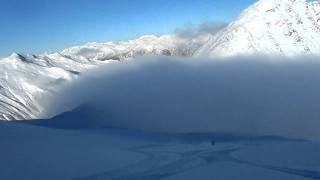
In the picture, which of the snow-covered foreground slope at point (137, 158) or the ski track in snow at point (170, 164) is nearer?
the snow-covered foreground slope at point (137, 158)

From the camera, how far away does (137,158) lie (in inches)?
1738

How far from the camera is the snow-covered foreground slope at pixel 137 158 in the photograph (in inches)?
1444

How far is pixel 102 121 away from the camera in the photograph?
401 ft

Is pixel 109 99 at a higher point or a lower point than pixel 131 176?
higher

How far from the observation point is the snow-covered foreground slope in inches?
1444

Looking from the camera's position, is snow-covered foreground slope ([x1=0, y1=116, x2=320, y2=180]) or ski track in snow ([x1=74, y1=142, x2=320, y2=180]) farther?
ski track in snow ([x1=74, y1=142, x2=320, y2=180])

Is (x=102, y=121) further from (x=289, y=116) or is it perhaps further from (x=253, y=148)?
(x=253, y=148)


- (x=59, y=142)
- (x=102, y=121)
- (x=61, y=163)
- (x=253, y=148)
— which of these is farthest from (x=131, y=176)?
(x=102, y=121)

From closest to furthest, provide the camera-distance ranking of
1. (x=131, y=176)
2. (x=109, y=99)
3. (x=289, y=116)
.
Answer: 1. (x=131, y=176)
2. (x=289, y=116)
3. (x=109, y=99)

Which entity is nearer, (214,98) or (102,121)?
(102,121)

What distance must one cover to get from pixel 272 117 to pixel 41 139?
4421 inches

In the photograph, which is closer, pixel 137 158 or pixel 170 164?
pixel 170 164

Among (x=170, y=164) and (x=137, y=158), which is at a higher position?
(x=137, y=158)

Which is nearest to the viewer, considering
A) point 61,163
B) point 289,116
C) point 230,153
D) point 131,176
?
point 131,176
